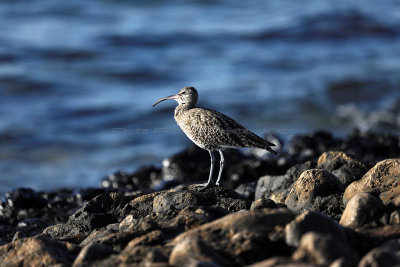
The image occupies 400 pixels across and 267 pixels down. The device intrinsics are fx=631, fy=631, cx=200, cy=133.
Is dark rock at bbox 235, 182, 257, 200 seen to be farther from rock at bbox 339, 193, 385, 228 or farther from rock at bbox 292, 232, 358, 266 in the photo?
rock at bbox 292, 232, 358, 266

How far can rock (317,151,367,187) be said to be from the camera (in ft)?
23.4

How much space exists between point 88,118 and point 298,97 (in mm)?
6063

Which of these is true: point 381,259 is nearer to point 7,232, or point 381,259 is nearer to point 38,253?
point 38,253

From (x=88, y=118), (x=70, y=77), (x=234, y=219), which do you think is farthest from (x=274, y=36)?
(x=234, y=219)

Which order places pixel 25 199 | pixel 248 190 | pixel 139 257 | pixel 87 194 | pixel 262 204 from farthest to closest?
pixel 87 194 < pixel 25 199 < pixel 248 190 < pixel 262 204 < pixel 139 257

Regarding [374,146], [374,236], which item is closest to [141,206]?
[374,236]

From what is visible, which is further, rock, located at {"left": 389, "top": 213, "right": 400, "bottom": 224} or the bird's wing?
the bird's wing

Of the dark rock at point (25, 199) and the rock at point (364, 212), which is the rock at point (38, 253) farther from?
the dark rock at point (25, 199)

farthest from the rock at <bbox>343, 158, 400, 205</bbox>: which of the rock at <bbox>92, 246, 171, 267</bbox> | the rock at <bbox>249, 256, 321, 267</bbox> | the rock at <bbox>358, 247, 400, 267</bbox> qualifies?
the rock at <bbox>92, 246, 171, 267</bbox>

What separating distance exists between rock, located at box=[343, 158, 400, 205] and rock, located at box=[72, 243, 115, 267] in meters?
2.57

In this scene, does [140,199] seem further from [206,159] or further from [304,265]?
[206,159]

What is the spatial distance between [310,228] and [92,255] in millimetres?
1696

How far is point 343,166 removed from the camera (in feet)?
25.0

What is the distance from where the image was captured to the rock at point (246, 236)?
186 inches
